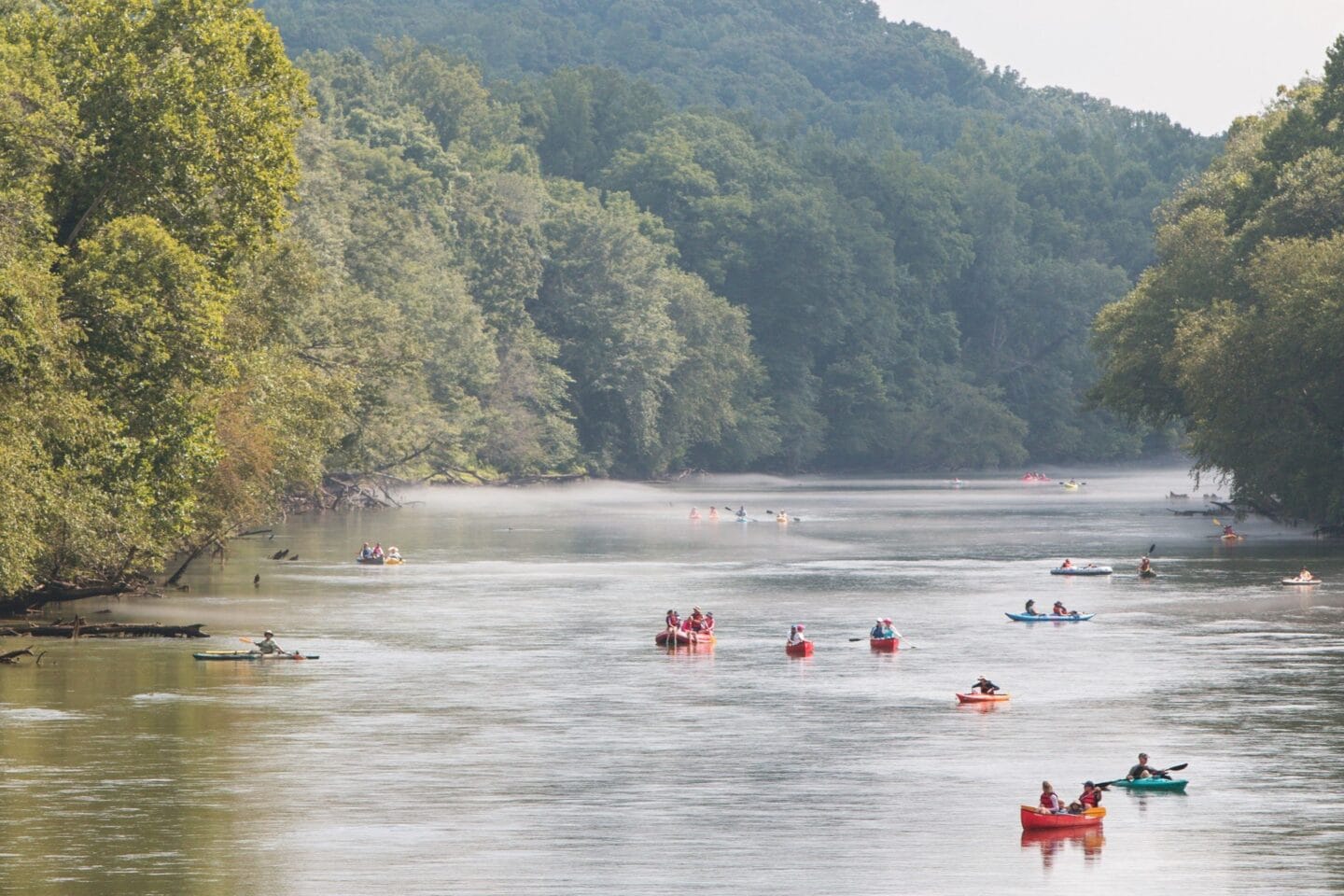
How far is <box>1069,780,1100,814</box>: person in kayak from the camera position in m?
39.8

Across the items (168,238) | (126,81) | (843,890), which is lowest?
(843,890)

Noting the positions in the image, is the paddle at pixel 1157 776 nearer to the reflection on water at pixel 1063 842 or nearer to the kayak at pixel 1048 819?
the kayak at pixel 1048 819

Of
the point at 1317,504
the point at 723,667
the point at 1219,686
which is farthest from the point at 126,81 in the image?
the point at 1317,504

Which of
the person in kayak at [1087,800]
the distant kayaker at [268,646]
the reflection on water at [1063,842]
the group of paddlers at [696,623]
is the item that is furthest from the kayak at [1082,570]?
the reflection on water at [1063,842]

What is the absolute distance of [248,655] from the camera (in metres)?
61.9

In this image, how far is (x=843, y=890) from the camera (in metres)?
35.0

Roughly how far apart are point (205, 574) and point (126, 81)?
32.3m

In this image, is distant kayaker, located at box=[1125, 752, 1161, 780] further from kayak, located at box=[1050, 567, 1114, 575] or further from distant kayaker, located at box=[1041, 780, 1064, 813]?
kayak, located at box=[1050, 567, 1114, 575]

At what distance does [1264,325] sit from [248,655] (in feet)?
204

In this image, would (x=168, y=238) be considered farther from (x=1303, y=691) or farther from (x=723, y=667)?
(x=1303, y=691)

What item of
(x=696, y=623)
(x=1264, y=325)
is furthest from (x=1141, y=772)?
(x=1264, y=325)

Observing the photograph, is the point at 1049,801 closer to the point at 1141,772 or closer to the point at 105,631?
the point at 1141,772

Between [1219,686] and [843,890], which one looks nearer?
[843,890]

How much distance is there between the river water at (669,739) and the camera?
121 ft
